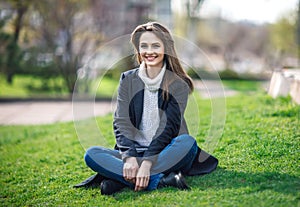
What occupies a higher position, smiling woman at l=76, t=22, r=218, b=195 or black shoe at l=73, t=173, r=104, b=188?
smiling woman at l=76, t=22, r=218, b=195

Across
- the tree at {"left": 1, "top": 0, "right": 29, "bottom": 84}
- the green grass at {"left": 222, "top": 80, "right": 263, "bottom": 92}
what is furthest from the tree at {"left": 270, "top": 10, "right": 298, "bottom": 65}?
the tree at {"left": 1, "top": 0, "right": 29, "bottom": 84}

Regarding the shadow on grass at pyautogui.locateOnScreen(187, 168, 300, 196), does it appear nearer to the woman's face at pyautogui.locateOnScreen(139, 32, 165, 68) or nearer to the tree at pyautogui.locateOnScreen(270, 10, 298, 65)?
the woman's face at pyautogui.locateOnScreen(139, 32, 165, 68)

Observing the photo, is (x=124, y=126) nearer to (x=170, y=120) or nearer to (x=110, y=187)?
(x=170, y=120)

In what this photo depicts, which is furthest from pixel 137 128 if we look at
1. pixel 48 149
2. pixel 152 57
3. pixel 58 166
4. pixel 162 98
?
pixel 48 149

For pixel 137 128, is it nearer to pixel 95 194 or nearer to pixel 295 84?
pixel 95 194

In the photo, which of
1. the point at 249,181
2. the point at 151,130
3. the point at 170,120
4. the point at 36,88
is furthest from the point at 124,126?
the point at 36,88

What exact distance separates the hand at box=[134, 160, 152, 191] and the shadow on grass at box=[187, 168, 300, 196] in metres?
0.36

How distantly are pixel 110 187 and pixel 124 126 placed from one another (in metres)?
0.51

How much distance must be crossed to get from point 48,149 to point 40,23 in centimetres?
821

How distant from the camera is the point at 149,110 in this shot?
3.42m

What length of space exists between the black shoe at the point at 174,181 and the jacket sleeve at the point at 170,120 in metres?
0.18

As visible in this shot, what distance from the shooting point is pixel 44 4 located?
12.1 meters

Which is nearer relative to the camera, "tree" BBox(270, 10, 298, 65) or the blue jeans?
the blue jeans

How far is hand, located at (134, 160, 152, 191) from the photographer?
3.10 metres
